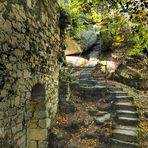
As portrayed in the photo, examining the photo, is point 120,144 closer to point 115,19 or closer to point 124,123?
point 124,123

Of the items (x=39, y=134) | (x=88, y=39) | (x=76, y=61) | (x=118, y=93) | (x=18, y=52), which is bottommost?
(x=39, y=134)

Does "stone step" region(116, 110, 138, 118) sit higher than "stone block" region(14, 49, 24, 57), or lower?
lower

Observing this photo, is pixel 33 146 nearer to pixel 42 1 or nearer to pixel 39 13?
pixel 39 13

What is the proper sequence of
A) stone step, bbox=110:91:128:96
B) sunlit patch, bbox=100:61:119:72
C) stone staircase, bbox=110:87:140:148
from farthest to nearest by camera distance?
1. sunlit patch, bbox=100:61:119:72
2. stone step, bbox=110:91:128:96
3. stone staircase, bbox=110:87:140:148

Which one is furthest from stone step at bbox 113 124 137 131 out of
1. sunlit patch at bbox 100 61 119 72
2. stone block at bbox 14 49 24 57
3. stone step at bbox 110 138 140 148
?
sunlit patch at bbox 100 61 119 72

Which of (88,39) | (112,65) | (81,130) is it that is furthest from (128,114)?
(88,39)

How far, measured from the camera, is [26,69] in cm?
459

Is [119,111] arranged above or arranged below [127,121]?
above

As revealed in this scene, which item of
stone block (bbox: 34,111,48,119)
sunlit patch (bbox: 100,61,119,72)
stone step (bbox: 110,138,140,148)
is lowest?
stone step (bbox: 110,138,140,148)

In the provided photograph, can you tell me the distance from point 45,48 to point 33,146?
9.38 ft

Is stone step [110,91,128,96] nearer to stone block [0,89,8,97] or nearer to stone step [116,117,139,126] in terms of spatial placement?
stone step [116,117,139,126]

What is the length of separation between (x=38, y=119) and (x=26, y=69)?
197cm

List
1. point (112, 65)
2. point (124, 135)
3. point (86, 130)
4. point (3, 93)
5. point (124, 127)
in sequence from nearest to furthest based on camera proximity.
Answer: point (3, 93) < point (124, 135) < point (124, 127) < point (86, 130) < point (112, 65)

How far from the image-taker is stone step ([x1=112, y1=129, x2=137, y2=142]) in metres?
6.08
